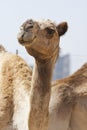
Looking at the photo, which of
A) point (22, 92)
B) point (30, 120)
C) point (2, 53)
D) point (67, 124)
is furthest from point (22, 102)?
point (67, 124)

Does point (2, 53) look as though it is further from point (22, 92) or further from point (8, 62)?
point (22, 92)

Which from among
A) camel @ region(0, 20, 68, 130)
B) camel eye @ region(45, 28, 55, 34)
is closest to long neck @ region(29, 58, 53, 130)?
camel @ region(0, 20, 68, 130)

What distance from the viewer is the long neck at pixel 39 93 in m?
4.11

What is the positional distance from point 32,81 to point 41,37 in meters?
0.33

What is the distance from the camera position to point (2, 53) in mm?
5465

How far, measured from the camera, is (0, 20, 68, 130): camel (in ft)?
13.0

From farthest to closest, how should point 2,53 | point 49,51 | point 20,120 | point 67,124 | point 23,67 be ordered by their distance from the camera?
1. point 67,124
2. point 2,53
3. point 23,67
4. point 20,120
5. point 49,51

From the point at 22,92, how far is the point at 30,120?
19.5 inches

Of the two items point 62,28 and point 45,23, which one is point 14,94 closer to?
point 62,28

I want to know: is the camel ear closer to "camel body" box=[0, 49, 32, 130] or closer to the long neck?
the long neck

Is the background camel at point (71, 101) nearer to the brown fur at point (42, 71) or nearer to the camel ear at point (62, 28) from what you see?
the camel ear at point (62, 28)

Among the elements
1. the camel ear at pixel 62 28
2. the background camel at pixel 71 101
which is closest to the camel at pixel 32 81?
the camel ear at pixel 62 28

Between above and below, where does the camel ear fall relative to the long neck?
above

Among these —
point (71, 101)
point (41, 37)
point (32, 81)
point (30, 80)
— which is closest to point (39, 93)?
point (32, 81)
